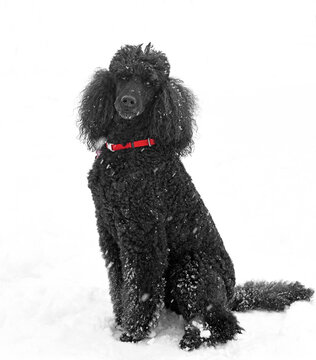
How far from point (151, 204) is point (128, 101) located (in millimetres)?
676

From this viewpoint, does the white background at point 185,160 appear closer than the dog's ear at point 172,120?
No

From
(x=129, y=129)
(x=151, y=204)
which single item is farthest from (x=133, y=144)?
(x=151, y=204)

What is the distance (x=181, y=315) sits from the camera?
11.2 ft

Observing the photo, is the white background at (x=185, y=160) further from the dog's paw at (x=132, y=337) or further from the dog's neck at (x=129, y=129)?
the dog's neck at (x=129, y=129)

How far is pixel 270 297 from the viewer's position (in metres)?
3.56

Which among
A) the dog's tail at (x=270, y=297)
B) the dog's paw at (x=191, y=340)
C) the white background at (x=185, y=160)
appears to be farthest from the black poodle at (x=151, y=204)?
the dog's tail at (x=270, y=297)

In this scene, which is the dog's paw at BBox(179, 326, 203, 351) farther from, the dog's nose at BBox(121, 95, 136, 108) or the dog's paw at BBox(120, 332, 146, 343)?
the dog's nose at BBox(121, 95, 136, 108)

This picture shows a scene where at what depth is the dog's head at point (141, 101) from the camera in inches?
123

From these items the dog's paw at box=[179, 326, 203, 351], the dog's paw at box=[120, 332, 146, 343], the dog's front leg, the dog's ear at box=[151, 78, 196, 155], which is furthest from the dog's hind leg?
the dog's ear at box=[151, 78, 196, 155]

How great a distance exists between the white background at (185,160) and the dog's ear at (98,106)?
0.55 m

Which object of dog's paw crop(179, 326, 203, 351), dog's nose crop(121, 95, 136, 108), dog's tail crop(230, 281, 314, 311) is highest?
dog's nose crop(121, 95, 136, 108)

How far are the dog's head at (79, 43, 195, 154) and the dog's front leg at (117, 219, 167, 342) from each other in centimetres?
62

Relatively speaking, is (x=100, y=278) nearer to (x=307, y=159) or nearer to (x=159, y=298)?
(x=159, y=298)

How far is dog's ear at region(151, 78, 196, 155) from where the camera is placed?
315 centimetres
